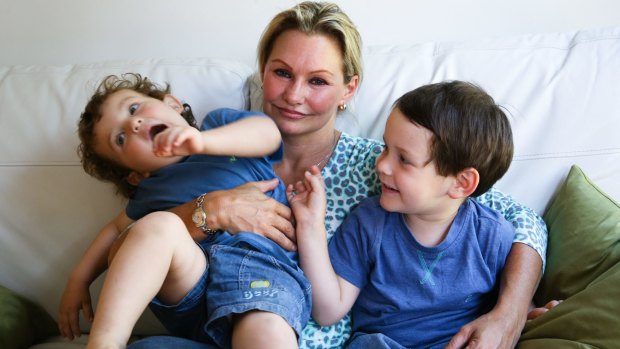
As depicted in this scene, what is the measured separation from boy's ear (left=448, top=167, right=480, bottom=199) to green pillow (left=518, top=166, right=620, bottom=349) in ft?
0.95

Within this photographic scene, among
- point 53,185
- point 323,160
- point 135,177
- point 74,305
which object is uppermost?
point 323,160

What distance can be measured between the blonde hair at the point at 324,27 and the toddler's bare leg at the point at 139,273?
1.90 ft

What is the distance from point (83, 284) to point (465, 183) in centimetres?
97

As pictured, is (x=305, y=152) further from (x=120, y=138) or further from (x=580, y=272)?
(x=580, y=272)

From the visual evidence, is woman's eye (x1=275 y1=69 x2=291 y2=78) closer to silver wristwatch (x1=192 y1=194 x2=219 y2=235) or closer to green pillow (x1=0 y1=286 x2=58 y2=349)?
silver wristwatch (x1=192 y1=194 x2=219 y2=235)

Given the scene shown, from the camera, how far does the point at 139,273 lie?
1012 millimetres

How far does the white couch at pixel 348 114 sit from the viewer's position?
1424 millimetres

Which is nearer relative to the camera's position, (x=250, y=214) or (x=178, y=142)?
(x=178, y=142)

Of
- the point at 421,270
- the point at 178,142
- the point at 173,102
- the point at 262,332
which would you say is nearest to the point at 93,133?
the point at 173,102

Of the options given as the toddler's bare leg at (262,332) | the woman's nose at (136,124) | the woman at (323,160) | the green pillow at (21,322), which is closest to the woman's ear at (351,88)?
the woman at (323,160)

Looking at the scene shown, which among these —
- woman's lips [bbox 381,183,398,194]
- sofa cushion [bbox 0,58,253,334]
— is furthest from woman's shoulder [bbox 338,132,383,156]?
sofa cushion [bbox 0,58,253,334]

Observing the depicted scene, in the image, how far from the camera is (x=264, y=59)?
1481mm

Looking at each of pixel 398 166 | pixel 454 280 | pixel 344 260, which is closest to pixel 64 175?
pixel 344 260

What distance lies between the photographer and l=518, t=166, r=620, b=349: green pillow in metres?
1.00
